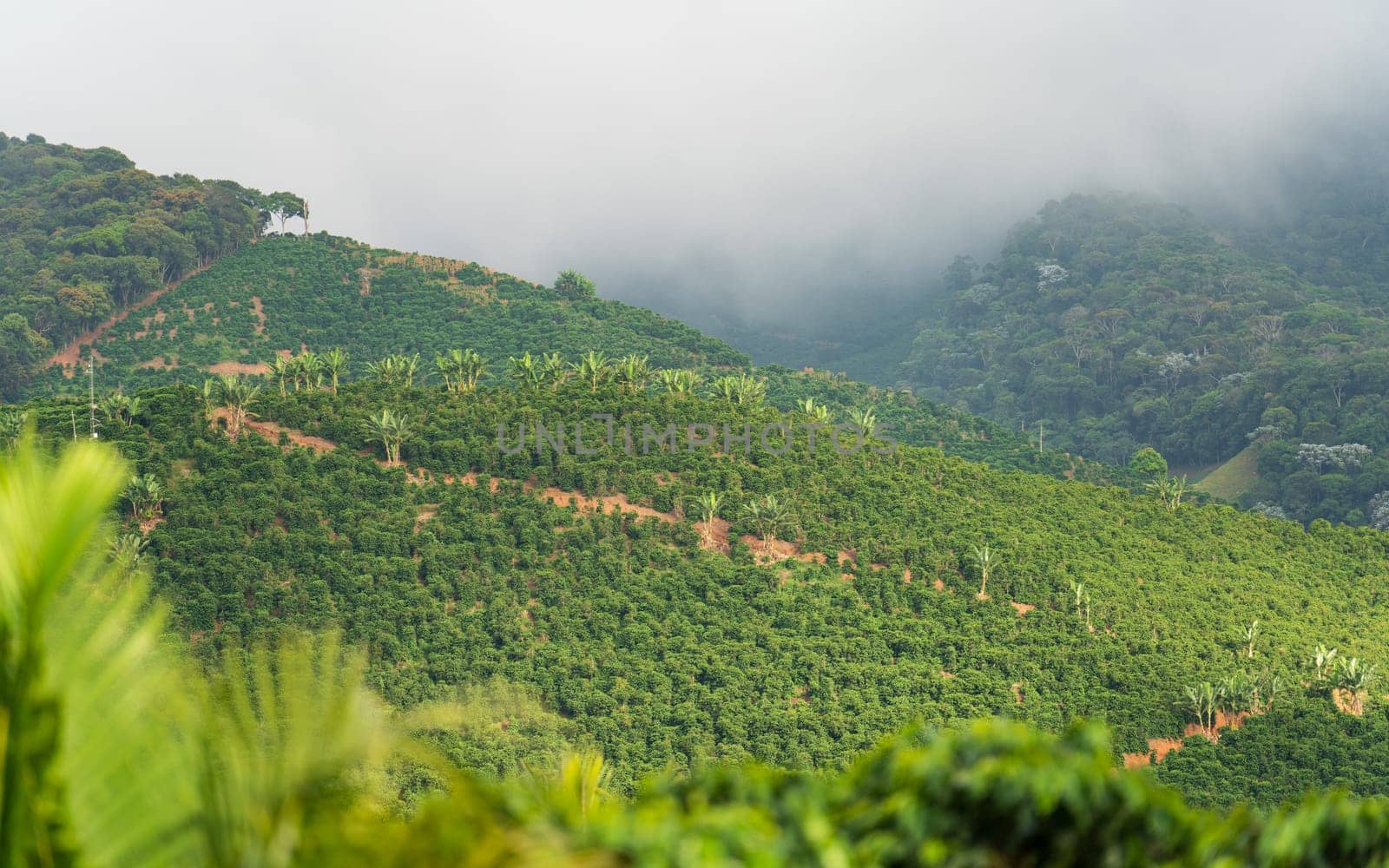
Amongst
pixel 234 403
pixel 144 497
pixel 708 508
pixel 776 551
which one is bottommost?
pixel 776 551

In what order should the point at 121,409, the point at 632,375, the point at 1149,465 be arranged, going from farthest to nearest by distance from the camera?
1. the point at 1149,465
2. the point at 632,375
3. the point at 121,409

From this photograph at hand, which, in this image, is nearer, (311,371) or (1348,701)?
(1348,701)

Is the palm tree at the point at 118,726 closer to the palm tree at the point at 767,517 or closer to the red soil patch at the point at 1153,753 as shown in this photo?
the red soil patch at the point at 1153,753

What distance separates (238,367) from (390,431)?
28182 millimetres

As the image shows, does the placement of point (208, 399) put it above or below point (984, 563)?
above

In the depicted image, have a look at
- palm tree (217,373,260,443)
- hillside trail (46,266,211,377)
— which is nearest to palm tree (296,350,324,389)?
palm tree (217,373,260,443)

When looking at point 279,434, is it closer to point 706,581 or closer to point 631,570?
point 631,570

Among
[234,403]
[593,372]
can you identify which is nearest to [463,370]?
[593,372]

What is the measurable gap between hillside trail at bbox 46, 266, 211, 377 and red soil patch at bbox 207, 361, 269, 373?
7297 millimetres

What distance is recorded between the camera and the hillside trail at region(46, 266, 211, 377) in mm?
64125

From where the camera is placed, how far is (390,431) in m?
40.6

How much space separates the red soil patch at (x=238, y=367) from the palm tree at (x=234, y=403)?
908 inches

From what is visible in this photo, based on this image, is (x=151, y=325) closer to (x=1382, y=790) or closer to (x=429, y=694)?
(x=429, y=694)

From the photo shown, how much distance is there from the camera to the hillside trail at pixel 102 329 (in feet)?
210
